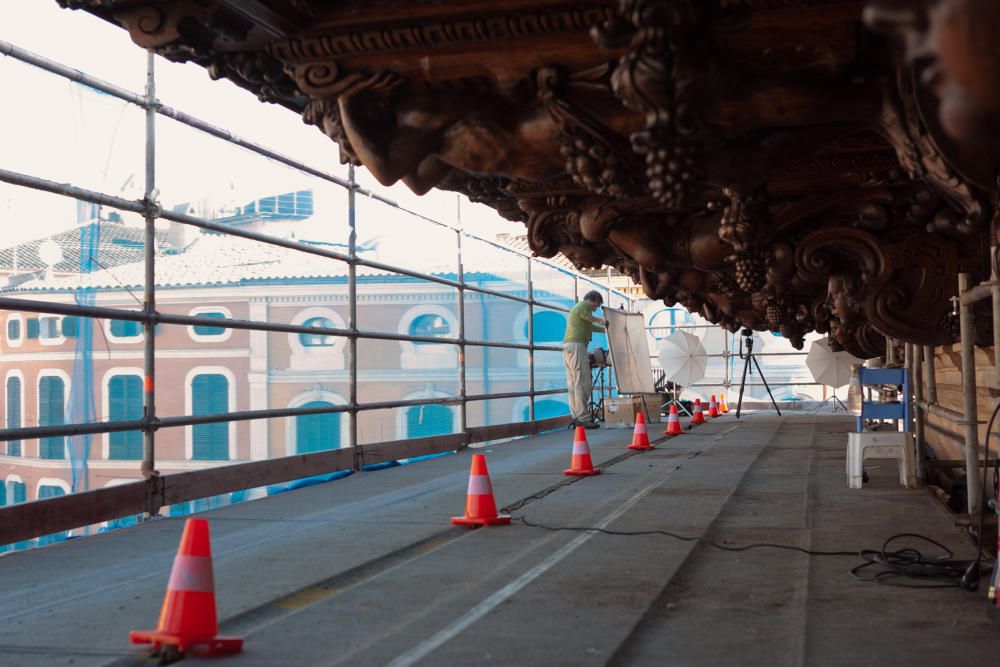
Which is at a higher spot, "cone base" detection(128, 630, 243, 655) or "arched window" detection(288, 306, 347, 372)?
"arched window" detection(288, 306, 347, 372)

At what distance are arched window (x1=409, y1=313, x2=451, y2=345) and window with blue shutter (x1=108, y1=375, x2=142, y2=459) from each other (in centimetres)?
554

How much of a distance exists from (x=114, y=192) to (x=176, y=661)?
4.68m

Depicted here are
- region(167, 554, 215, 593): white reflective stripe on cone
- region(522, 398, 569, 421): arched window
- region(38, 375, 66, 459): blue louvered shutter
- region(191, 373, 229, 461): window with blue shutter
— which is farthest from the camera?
region(522, 398, 569, 421): arched window

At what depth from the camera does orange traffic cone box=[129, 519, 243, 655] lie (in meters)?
3.36

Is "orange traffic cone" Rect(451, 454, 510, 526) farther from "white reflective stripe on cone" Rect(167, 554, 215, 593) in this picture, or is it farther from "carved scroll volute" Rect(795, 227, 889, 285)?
"white reflective stripe on cone" Rect(167, 554, 215, 593)

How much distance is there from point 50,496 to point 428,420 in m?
6.95

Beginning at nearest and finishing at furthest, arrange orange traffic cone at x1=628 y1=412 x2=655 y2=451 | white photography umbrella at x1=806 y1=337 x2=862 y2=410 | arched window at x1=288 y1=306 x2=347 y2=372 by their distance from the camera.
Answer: arched window at x1=288 y1=306 x2=347 y2=372, orange traffic cone at x1=628 y1=412 x2=655 y2=451, white photography umbrella at x1=806 y1=337 x2=862 y2=410

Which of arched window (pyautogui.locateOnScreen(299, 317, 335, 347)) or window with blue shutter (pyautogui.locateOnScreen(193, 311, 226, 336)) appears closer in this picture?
window with blue shutter (pyautogui.locateOnScreen(193, 311, 226, 336))

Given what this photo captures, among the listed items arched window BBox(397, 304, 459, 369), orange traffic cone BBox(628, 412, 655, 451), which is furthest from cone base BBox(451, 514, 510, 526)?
arched window BBox(397, 304, 459, 369)

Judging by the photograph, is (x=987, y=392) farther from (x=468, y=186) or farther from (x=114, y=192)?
(x=114, y=192)

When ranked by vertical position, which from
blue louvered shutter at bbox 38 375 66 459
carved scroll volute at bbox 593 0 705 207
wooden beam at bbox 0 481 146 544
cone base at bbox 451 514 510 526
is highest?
carved scroll volute at bbox 593 0 705 207

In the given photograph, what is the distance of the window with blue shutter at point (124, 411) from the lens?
7.15 meters

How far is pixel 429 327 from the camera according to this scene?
13.7 m

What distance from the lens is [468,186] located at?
575 centimetres
